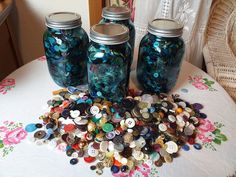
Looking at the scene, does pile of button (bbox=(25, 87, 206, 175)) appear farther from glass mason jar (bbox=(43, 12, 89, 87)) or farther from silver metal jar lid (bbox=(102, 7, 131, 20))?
silver metal jar lid (bbox=(102, 7, 131, 20))


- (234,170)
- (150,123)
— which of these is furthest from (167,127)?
(234,170)

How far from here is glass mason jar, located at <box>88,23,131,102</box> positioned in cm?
49

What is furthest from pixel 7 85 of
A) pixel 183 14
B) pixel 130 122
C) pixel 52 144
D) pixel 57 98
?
pixel 183 14

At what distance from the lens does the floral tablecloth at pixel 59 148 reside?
450mm

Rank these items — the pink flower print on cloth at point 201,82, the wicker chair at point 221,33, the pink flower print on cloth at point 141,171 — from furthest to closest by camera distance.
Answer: the wicker chair at point 221,33 → the pink flower print on cloth at point 201,82 → the pink flower print on cloth at point 141,171

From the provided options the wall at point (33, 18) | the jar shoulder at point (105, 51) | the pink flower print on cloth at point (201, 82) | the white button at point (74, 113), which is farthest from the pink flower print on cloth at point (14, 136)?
the wall at point (33, 18)

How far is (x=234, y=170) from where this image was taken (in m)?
0.47

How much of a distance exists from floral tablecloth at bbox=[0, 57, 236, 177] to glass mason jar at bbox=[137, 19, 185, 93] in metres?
0.07

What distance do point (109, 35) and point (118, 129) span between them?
0.20m

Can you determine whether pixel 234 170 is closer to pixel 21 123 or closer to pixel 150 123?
pixel 150 123

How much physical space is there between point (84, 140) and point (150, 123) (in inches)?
6.0

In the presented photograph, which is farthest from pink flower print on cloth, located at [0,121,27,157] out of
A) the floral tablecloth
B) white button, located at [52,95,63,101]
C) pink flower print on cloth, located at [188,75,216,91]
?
pink flower print on cloth, located at [188,75,216,91]

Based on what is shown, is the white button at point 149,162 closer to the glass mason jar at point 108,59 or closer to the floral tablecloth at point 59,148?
the floral tablecloth at point 59,148

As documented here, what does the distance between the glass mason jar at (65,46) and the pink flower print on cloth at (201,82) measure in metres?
0.33
